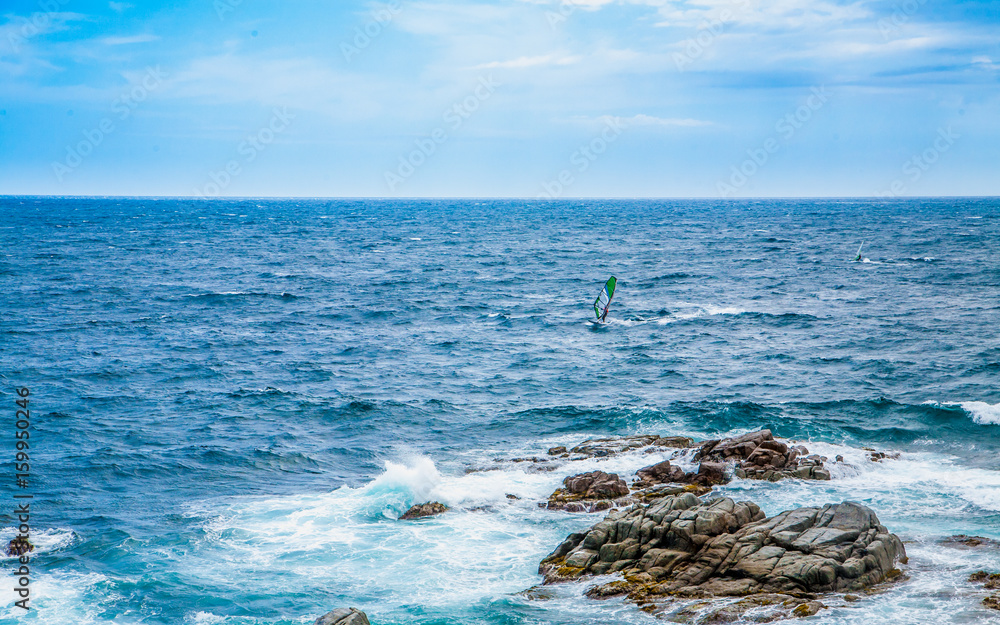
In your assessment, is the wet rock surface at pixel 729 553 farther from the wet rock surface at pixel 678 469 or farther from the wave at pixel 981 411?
the wave at pixel 981 411

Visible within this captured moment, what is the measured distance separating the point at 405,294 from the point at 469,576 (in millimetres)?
60334

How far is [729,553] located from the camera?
2280 cm

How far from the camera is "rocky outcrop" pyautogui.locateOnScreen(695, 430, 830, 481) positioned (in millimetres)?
31859

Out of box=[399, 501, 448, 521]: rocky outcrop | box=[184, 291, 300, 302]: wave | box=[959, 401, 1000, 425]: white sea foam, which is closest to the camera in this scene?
box=[399, 501, 448, 521]: rocky outcrop

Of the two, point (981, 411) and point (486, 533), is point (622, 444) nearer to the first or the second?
point (486, 533)

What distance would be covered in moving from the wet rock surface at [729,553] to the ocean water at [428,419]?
885 millimetres

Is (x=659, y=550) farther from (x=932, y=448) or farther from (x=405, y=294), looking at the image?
(x=405, y=294)

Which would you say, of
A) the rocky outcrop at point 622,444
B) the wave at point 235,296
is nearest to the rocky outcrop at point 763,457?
the rocky outcrop at point 622,444

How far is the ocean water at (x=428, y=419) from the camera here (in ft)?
81.0

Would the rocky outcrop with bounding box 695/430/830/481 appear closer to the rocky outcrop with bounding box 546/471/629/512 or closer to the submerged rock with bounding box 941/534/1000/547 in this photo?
the rocky outcrop with bounding box 546/471/629/512

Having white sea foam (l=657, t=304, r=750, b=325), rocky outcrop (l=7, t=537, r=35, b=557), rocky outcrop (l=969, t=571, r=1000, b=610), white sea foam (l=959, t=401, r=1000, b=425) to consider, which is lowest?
rocky outcrop (l=7, t=537, r=35, b=557)

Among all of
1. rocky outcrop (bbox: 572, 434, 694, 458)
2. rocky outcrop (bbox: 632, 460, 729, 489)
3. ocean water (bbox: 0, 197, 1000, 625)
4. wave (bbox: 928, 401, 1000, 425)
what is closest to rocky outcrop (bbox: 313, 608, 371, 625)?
ocean water (bbox: 0, 197, 1000, 625)

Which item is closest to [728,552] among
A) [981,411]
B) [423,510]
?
[423,510]

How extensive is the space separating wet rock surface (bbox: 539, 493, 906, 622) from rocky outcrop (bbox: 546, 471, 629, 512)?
4.39 metres
